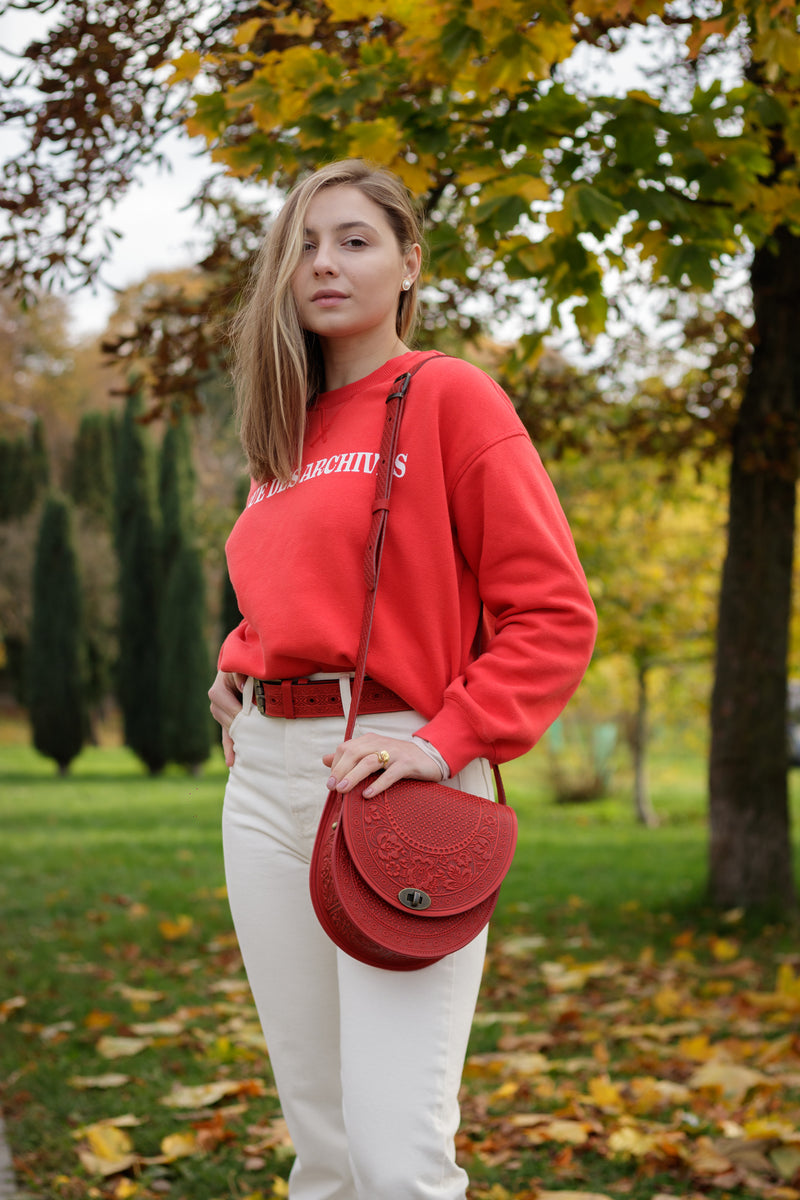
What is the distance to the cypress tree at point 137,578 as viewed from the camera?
24.2 m

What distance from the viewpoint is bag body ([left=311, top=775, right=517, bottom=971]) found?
1.71m

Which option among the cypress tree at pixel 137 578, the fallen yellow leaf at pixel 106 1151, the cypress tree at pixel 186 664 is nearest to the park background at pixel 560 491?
the fallen yellow leaf at pixel 106 1151

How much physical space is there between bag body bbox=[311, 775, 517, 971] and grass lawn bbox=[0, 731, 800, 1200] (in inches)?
66.4

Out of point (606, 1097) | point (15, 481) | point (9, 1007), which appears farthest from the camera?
point (15, 481)

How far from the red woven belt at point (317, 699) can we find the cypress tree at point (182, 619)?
67.9 ft

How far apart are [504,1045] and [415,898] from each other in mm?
3172

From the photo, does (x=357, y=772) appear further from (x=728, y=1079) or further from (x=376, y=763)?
(x=728, y=1079)

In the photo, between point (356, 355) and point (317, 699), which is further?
point (356, 355)

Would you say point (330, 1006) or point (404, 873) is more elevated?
point (404, 873)

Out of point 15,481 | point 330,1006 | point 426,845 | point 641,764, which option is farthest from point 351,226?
point 15,481

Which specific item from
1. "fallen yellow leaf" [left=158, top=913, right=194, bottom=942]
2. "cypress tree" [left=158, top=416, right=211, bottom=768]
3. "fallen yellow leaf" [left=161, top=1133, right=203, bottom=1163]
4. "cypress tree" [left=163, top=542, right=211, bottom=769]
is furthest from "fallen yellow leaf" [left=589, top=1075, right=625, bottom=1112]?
"cypress tree" [left=163, top=542, right=211, bottom=769]

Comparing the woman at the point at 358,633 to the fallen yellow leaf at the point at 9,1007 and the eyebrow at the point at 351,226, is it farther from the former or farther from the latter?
the fallen yellow leaf at the point at 9,1007

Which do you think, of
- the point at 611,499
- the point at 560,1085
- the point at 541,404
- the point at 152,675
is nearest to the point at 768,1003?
the point at 560,1085

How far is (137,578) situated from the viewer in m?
24.8
